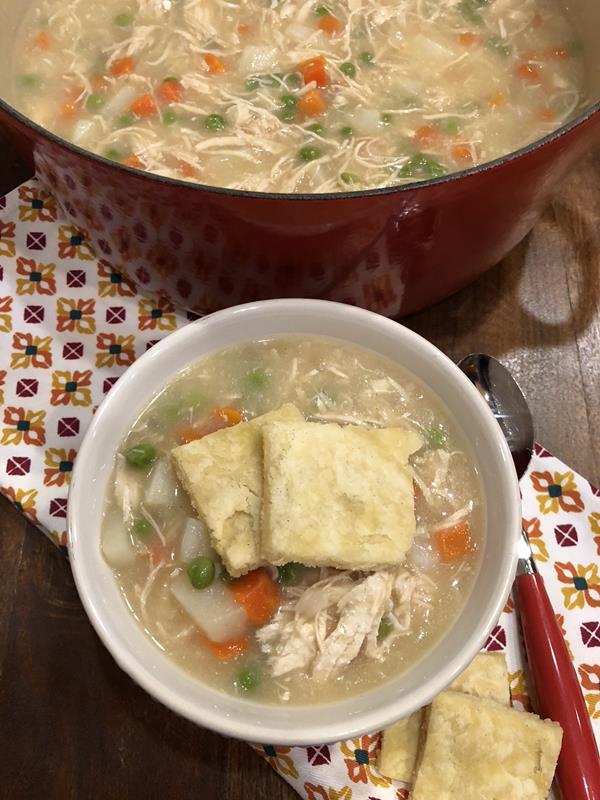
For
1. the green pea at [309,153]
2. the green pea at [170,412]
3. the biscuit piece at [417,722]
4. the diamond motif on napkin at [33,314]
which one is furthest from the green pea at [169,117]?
the biscuit piece at [417,722]

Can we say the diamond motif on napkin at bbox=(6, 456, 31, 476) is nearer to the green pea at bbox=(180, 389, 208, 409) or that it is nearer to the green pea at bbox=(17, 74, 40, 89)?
the green pea at bbox=(180, 389, 208, 409)

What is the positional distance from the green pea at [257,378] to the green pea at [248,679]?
511 mm

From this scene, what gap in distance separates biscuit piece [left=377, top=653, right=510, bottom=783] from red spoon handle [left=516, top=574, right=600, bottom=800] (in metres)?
0.06

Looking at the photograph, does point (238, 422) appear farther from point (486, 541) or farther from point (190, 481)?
point (486, 541)

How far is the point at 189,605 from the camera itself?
1221 mm

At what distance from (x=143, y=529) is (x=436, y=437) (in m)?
0.55

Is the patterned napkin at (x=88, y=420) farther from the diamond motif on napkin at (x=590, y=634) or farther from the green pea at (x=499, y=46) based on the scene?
the green pea at (x=499, y=46)

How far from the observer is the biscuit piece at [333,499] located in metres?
1.15

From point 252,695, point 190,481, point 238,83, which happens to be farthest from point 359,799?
point 238,83

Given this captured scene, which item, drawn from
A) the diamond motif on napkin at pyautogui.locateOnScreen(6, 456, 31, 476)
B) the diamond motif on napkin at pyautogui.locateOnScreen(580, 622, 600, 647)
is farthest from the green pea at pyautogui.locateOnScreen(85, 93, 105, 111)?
the diamond motif on napkin at pyautogui.locateOnScreen(580, 622, 600, 647)

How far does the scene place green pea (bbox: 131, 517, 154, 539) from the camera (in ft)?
4.20

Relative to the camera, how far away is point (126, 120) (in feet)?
5.70

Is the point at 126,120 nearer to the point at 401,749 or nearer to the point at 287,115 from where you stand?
the point at 287,115

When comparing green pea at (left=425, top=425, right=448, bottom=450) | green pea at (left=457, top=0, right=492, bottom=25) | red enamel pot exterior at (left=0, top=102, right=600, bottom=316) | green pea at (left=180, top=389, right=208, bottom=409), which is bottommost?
green pea at (left=425, top=425, right=448, bottom=450)
